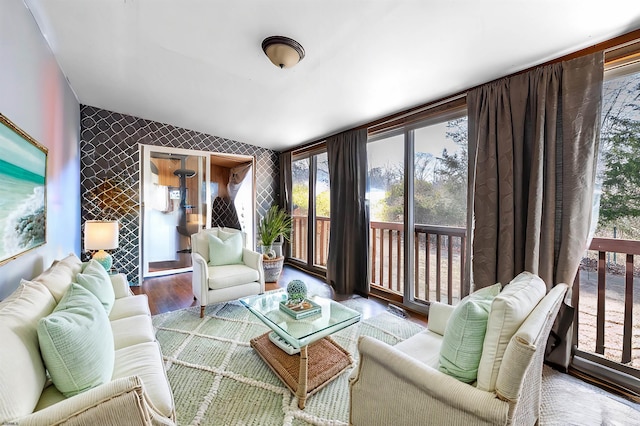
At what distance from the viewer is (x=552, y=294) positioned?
124 centimetres

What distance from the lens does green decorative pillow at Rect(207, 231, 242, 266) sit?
3.02m

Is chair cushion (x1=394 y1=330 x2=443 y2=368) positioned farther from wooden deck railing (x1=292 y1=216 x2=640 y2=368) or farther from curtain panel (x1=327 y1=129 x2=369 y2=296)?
curtain panel (x1=327 y1=129 x2=369 y2=296)

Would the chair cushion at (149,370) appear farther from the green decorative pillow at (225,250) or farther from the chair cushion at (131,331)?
the green decorative pillow at (225,250)

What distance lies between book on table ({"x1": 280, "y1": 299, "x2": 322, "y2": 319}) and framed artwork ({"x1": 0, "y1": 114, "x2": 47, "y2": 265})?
156 cm

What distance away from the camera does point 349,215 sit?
3.44 m

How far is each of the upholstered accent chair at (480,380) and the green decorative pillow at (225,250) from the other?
222 centimetres

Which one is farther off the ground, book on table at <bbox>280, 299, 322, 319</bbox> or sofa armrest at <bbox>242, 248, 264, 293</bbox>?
sofa armrest at <bbox>242, 248, 264, 293</bbox>

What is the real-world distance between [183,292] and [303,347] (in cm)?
252

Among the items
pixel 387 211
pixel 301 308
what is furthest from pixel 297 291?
pixel 387 211

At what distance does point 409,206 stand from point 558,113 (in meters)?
1.43

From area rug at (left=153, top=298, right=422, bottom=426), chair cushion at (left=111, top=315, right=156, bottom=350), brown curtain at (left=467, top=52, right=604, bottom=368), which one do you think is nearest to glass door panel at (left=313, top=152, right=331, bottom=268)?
area rug at (left=153, top=298, right=422, bottom=426)

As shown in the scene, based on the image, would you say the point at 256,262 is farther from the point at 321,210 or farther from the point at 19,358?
the point at 19,358

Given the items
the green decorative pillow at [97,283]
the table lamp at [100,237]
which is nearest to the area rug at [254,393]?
the green decorative pillow at [97,283]

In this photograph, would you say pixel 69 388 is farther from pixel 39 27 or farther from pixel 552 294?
pixel 39 27
